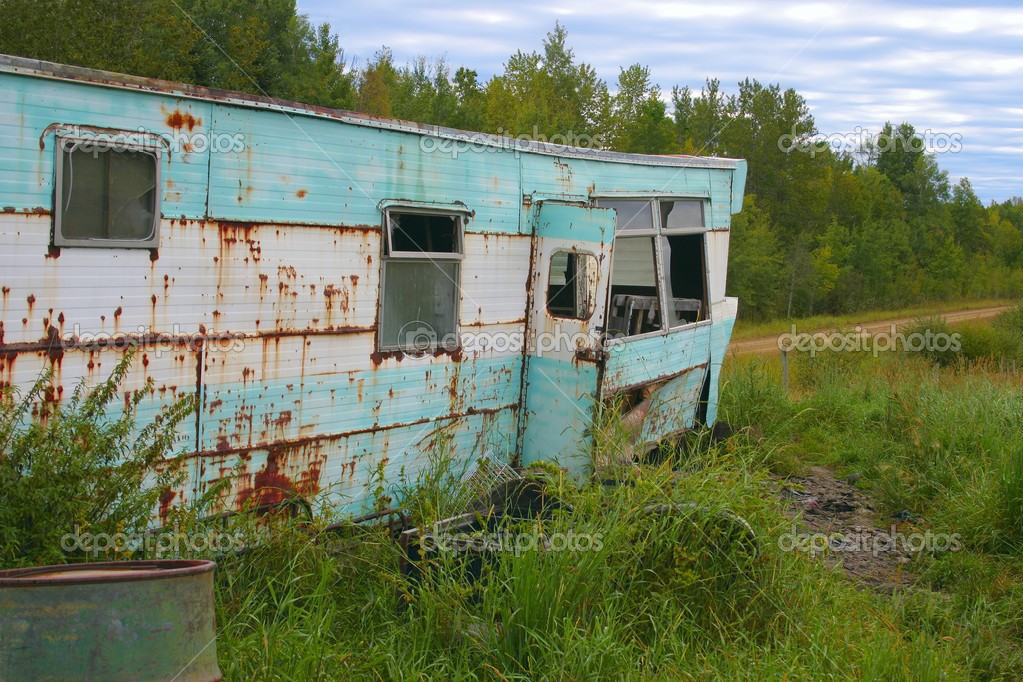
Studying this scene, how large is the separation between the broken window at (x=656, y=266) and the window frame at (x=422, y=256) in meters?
1.65

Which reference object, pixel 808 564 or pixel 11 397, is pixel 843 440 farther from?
pixel 11 397

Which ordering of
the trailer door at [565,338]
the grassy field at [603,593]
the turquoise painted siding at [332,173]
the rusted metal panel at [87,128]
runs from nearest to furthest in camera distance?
the rusted metal panel at [87,128] < the grassy field at [603,593] < the turquoise painted siding at [332,173] < the trailer door at [565,338]

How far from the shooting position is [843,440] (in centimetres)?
977

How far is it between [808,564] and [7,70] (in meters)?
5.04

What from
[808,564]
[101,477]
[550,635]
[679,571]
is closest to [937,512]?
[808,564]

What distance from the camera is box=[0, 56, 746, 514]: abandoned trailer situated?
13.7 ft
